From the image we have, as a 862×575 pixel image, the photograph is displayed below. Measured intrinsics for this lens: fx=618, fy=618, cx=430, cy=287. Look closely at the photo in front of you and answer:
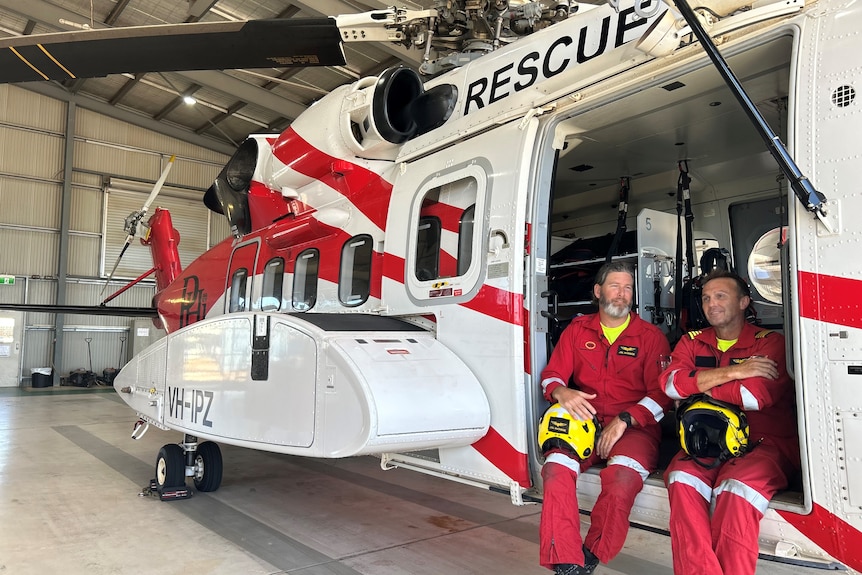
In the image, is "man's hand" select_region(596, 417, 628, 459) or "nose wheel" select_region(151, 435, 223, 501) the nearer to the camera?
"man's hand" select_region(596, 417, 628, 459)

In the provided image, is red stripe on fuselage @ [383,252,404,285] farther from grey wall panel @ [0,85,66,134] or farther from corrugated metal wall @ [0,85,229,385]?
grey wall panel @ [0,85,66,134]

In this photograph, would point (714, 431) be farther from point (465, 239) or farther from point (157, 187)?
point (157, 187)

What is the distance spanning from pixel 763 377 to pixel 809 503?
462 mm

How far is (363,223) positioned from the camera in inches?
166

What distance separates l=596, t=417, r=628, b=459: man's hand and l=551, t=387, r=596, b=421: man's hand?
0.33 feet

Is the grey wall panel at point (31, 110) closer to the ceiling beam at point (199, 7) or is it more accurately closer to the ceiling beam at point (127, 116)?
the ceiling beam at point (127, 116)

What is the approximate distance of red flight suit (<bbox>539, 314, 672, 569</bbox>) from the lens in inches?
97.5

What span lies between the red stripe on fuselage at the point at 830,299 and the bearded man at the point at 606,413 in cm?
86

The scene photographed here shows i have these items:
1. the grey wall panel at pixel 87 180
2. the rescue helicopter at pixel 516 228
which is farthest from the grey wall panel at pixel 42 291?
the rescue helicopter at pixel 516 228

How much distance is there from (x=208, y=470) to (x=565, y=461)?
12.6ft

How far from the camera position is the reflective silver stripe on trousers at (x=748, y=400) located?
7.52 feet

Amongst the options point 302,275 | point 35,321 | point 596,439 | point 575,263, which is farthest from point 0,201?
point 596,439

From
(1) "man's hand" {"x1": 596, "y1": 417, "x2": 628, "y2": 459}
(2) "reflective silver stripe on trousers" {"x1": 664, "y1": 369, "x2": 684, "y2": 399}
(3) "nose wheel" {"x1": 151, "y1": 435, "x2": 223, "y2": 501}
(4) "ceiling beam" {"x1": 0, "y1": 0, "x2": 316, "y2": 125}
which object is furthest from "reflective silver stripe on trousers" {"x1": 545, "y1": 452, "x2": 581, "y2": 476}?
(4) "ceiling beam" {"x1": 0, "y1": 0, "x2": 316, "y2": 125}

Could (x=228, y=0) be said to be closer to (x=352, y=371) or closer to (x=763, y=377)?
(x=352, y=371)
